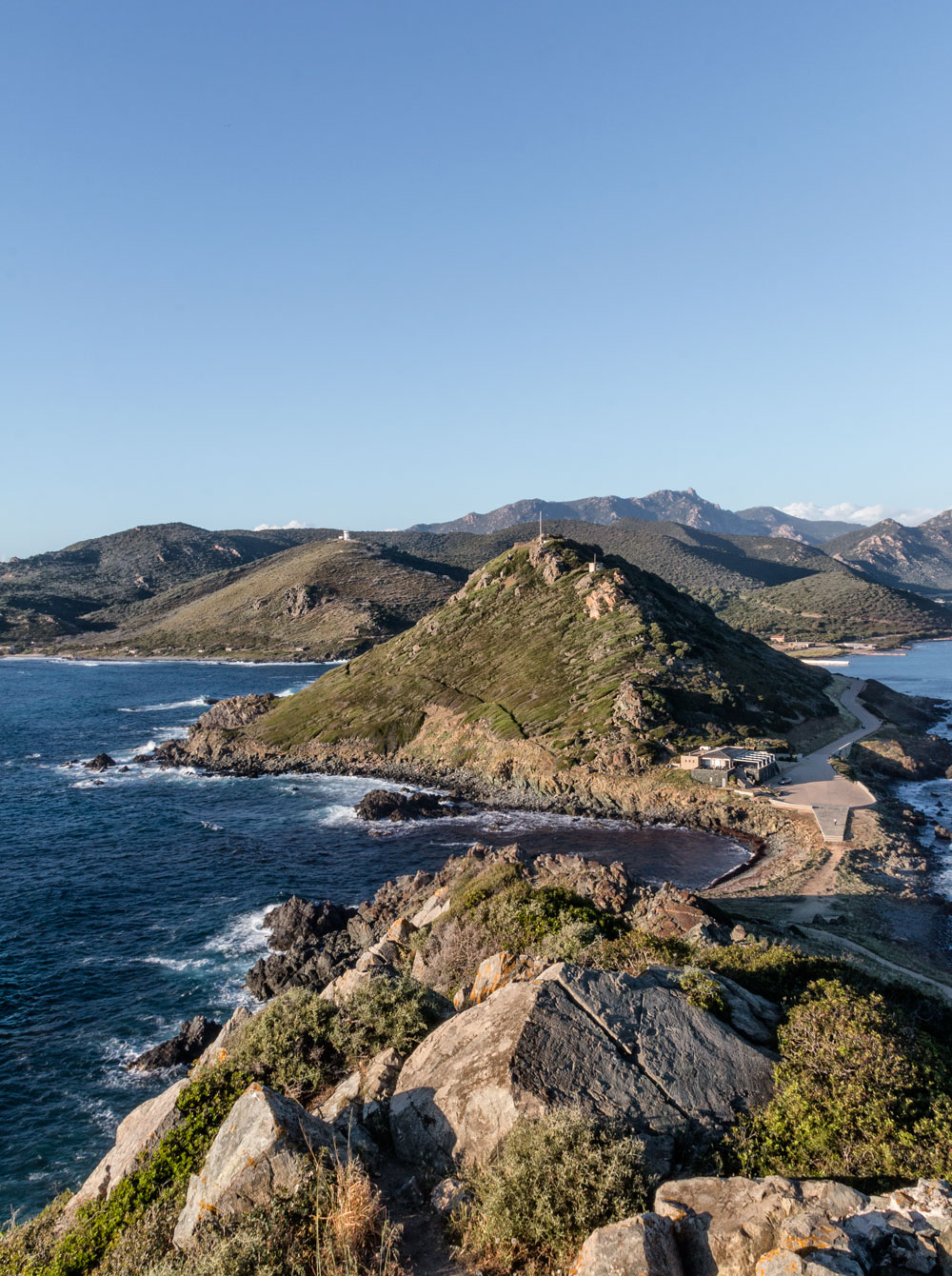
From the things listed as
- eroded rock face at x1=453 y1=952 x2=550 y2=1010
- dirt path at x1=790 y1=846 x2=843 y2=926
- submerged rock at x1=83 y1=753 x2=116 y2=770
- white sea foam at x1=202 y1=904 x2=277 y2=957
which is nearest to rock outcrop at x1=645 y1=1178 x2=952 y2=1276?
eroded rock face at x1=453 y1=952 x2=550 y2=1010

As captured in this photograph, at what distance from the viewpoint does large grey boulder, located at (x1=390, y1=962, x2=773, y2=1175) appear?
10.1 metres

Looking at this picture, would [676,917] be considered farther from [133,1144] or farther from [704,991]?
[133,1144]

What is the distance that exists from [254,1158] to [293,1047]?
183 inches

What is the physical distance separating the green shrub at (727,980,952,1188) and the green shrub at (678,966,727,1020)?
105 centimetres

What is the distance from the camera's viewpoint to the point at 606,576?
102 meters

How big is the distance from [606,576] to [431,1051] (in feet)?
305

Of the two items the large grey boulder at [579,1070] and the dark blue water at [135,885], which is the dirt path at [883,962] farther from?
the large grey boulder at [579,1070]

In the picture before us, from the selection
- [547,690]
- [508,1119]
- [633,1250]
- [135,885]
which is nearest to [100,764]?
[135,885]

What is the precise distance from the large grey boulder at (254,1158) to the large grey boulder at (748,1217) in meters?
4.53

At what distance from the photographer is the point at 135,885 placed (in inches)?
1950

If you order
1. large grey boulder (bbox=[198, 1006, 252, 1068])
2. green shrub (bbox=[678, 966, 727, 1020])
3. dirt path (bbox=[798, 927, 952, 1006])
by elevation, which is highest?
green shrub (bbox=[678, 966, 727, 1020])

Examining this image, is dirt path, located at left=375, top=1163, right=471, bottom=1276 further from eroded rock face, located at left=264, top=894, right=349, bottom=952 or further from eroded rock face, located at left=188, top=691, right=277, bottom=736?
eroded rock face, located at left=188, top=691, right=277, bottom=736

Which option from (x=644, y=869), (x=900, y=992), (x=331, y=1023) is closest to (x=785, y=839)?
(x=644, y=869)

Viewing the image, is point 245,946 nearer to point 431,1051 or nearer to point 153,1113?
point 153,1113
